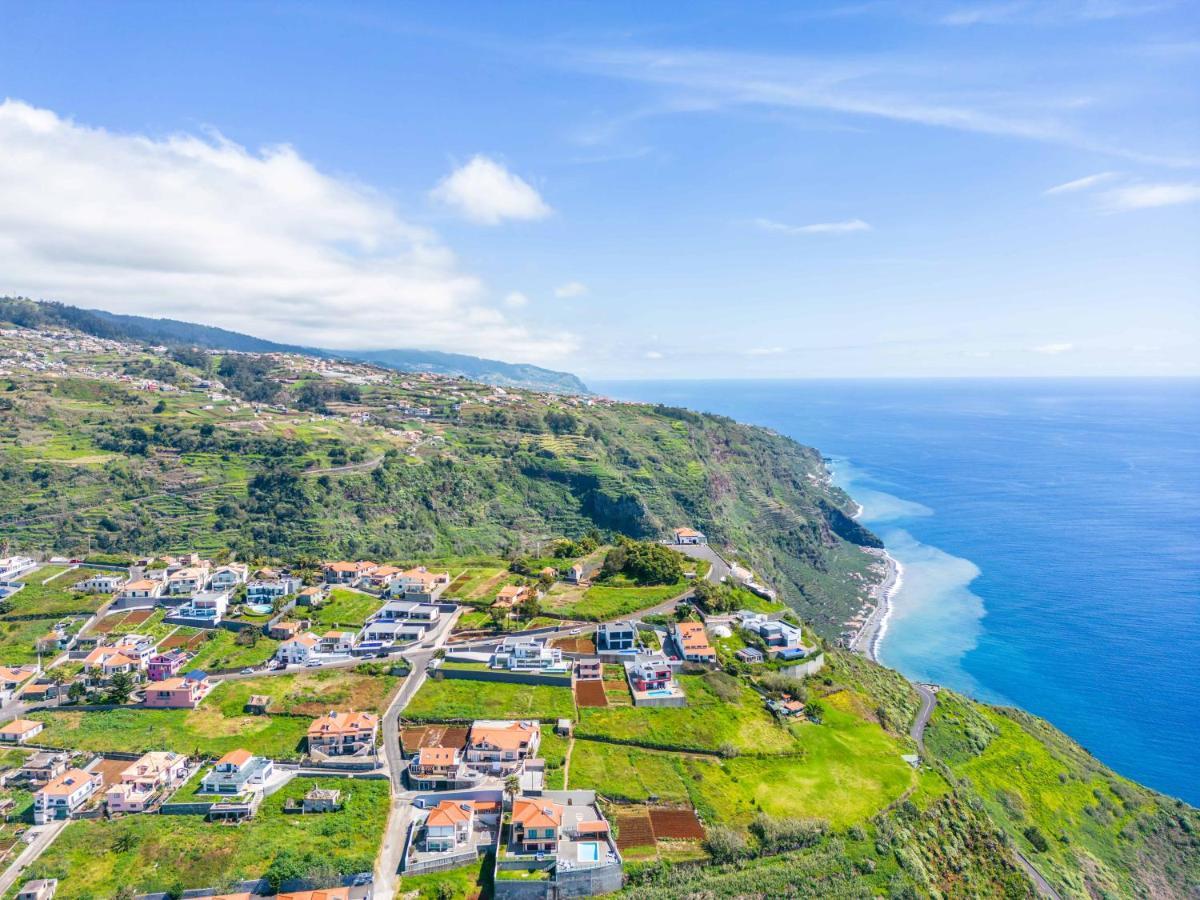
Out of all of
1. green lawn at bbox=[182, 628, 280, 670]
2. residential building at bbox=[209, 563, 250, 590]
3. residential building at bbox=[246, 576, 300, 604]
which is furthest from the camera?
residential building at bbox=[209, 563, 250, 590]

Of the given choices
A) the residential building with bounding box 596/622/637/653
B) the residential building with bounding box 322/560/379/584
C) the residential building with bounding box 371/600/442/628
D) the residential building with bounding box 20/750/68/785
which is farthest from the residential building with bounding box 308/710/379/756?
the residential building with bounding box 322/560/379/584

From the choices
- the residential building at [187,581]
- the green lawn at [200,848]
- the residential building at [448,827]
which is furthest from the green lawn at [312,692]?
the residential building at [187,581]

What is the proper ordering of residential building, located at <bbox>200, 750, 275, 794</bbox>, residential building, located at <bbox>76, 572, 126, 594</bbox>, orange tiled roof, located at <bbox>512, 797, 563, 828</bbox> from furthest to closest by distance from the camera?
residential building, located at <bbox>76, 572, 126, 594</bbox> → residential building, located at <bbox>200, 750, 275, 794</bbox> → orange tiled roof, located at <bbox>512, 797, 563, 828</bbox>

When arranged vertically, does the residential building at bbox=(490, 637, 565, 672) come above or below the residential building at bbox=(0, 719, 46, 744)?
above

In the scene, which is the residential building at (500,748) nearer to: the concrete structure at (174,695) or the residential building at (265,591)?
the concrete structure at (174,695)

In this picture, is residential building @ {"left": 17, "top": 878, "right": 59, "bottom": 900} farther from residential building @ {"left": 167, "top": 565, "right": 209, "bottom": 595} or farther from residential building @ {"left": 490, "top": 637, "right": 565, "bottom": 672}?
residential building @ {"left": 167, "top": 565, "right": 209, "bottom": 595}

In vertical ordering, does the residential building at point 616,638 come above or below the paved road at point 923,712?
above

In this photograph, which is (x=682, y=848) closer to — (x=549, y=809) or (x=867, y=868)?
(x=549, y=809)
